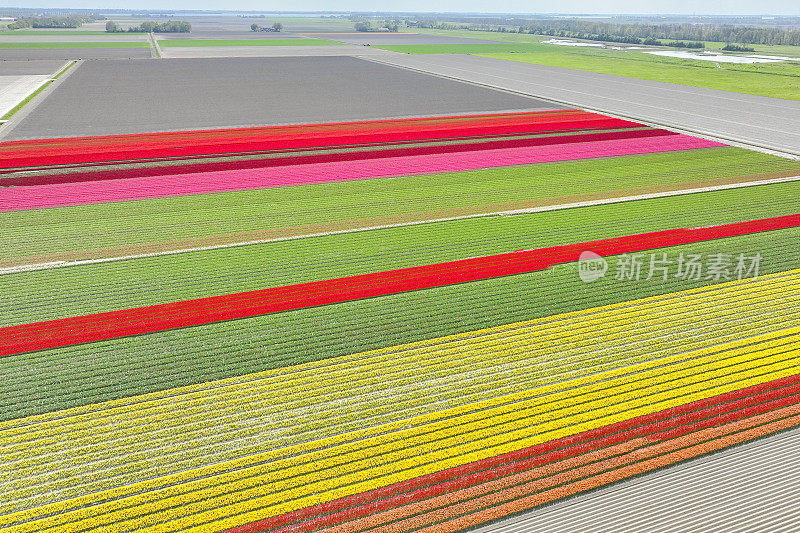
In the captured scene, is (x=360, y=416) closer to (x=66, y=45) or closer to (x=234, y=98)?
(x=234, y=98)

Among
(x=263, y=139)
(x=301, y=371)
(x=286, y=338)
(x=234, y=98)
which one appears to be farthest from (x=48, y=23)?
(x=301, y=371)

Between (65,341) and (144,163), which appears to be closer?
(65,341)

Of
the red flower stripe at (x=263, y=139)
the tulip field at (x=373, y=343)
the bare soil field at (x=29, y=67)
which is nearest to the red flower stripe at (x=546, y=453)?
the tulip field at (x=373, y=343)

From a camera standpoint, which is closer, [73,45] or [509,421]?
[509,421]

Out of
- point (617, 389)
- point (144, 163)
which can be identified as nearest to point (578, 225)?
point (617, 389)

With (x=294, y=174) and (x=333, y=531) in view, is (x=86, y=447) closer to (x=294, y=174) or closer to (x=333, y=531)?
(x=333, y=531)

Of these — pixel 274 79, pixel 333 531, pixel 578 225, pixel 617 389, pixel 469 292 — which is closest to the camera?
pixel 333 531
